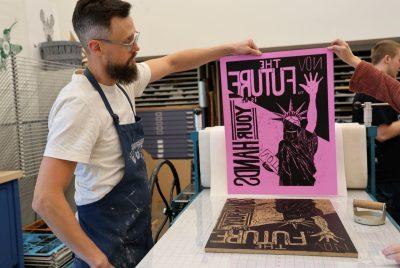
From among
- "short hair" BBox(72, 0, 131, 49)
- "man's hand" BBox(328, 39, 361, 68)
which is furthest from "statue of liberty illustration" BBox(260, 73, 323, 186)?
"short hair" BBox(72, 0, 131, 49)

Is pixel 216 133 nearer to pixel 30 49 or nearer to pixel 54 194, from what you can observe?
pixel 54 194

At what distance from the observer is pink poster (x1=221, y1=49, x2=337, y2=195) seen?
124cm

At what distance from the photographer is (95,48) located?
108 centimetres

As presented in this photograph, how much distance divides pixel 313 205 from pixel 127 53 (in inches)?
29.6

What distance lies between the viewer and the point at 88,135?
3.16ft

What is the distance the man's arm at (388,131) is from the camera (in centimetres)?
186

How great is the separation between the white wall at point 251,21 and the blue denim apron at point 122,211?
5.70ft

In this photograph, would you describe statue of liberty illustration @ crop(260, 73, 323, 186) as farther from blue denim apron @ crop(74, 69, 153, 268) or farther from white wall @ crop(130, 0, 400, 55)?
white wall @ crop(130, 0, 400, 55)

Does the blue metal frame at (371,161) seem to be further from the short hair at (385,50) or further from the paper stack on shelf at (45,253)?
the paper stack on shelf at (45,253)

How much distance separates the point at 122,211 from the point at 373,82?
921 mm

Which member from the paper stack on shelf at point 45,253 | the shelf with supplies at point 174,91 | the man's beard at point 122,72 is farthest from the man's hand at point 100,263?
the shelf with supplies at point 174,91

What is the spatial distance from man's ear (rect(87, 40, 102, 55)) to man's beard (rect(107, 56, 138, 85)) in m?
0.05

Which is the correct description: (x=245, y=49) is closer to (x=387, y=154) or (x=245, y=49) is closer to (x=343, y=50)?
(x=343, y=50)

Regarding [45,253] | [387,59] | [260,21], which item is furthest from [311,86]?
[45,253]
